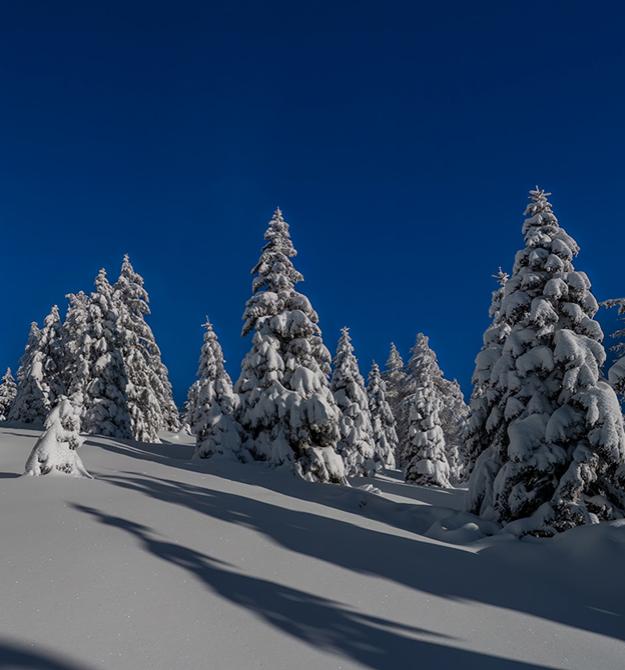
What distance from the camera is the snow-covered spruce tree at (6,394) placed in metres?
51.8

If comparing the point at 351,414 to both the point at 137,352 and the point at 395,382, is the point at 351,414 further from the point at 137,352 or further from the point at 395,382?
the point at 395,382

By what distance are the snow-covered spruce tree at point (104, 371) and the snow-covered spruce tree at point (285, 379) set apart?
1241 centimetres

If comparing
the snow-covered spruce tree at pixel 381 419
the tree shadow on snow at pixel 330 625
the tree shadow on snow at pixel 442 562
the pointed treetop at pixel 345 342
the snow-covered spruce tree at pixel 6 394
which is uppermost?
the pointed treetop at pixel 345 342

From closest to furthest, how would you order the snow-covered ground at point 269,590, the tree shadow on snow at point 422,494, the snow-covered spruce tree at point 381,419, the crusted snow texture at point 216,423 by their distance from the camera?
1. the snow-covered ground at point 269,590
2. the crusted snow texture at point 216,423
3. the tree shadow on snow at point 422,494
4. the snow-covered spruce tree at point 381,419

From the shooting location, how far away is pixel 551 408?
14.2 m

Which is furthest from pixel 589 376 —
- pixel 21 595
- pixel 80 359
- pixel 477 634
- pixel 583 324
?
pixel 80 359

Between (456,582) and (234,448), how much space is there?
51.2ft

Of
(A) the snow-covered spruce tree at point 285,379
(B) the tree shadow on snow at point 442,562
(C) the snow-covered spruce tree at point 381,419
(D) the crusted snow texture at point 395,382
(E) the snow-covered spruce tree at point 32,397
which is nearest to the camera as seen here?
(B) the tree shadow on snow at point 442,562

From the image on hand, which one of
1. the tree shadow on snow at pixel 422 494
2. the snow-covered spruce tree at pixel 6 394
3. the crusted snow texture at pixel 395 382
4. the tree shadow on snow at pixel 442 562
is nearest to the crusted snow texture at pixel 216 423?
the tree shadow on snow at pixel 422 494

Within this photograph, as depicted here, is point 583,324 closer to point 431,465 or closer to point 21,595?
point 21,595

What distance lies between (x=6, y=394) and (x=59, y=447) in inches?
1969

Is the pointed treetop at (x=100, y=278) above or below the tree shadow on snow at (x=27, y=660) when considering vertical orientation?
above

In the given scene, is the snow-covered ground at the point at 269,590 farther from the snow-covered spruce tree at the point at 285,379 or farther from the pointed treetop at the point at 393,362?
the pointed treetop at the point at 393,362

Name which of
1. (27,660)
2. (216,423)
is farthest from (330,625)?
Answer: (216,423)
